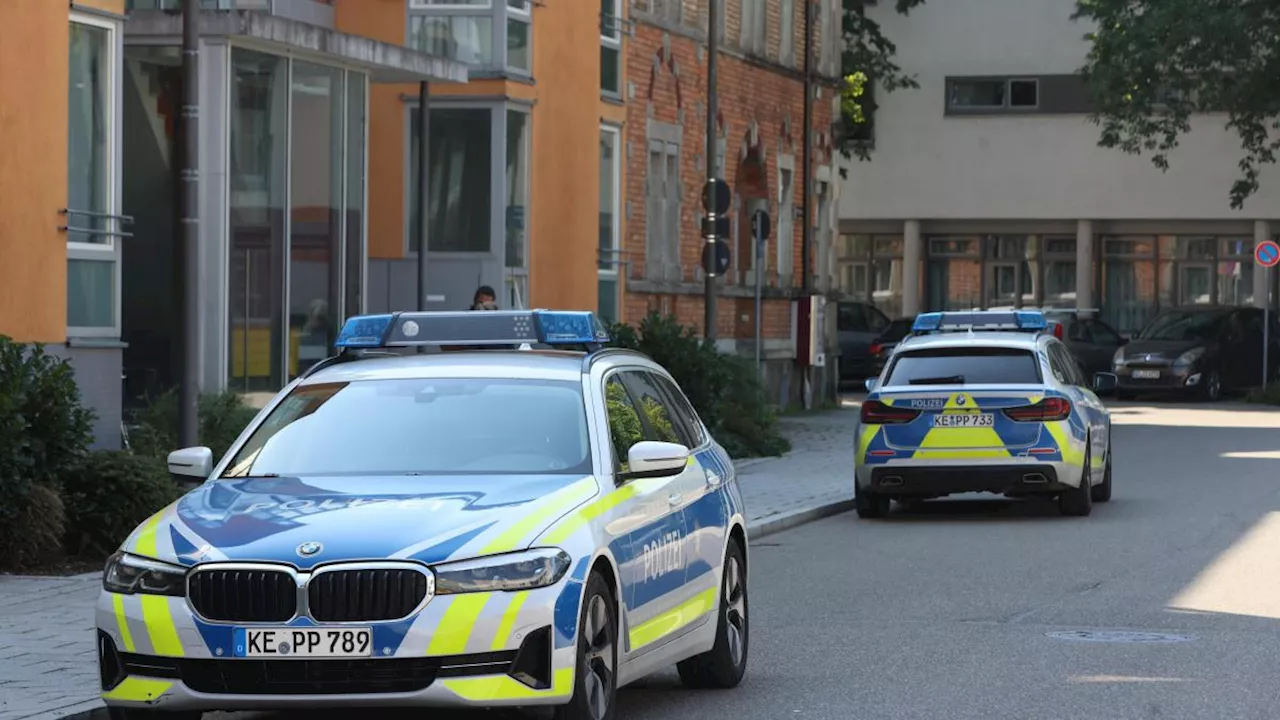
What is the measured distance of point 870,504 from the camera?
68.8 feet

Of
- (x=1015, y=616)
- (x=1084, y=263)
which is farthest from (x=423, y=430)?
(x=1084, y=263)

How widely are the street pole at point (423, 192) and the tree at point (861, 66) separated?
23.2 m

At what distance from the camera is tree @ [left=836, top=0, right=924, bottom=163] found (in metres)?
52.3

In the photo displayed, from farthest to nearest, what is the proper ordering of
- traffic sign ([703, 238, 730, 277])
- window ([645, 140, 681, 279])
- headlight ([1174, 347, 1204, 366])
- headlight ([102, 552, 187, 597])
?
headlight ([1174, 347, 1204, 366]) < window ([645, 140, 681, 279]) < traffic sign ([703, 238, 730, 277]) < headlight ([102, 552, 187, 597])

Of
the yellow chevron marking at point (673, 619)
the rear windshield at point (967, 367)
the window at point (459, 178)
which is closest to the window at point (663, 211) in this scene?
the window at point (459, 178)

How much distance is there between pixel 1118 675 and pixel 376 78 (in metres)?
16.1

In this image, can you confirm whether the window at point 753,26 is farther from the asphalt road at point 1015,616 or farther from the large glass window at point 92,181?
the large glass window at point 92,181

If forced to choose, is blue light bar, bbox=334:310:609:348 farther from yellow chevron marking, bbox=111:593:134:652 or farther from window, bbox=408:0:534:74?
window, bbox=408:0:534:74

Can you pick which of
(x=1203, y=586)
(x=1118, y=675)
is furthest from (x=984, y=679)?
(x=1203, y=586)


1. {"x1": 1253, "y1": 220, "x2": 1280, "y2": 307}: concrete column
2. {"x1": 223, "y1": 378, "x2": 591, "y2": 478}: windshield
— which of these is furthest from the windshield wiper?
{"x1": 1253, "y1": 220, "x2": 1280, "y2": 307}: concrete column

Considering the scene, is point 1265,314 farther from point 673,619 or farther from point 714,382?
point 673,619

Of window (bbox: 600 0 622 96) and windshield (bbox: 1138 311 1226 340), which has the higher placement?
window (bbox: 600 0 622 96)

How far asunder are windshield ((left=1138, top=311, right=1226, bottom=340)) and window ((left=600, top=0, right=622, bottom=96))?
1775 cm

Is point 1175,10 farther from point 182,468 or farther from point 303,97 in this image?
point 182,468
